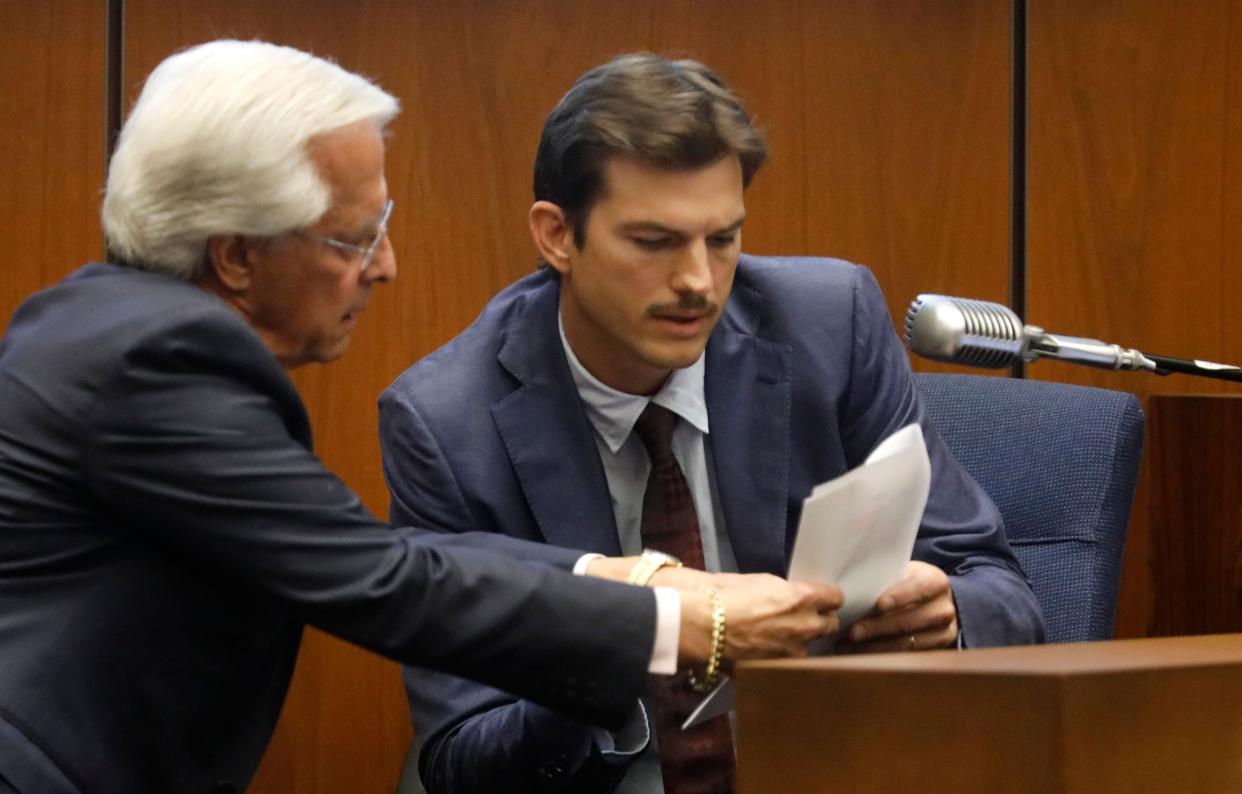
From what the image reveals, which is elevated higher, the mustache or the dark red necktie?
the mustache

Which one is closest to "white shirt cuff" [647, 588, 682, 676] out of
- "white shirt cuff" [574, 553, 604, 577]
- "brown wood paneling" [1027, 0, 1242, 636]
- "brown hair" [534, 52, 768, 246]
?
"white shirt cuff" [574, 553, 604, 577]

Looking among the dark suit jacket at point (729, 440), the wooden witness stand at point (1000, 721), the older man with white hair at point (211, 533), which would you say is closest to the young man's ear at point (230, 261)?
the older man with white hair at point (211, 533)

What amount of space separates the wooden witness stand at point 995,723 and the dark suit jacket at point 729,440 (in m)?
0.60

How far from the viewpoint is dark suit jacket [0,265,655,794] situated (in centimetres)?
135

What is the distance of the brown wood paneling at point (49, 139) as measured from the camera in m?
2.74

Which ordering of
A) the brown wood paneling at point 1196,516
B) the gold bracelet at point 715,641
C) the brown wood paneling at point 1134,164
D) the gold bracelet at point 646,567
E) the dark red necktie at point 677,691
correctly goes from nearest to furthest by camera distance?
the gold bracelet at point 715,641 → the gold bracelet at point 646,567 → the dark red necktie at point 677,691 → the brown wood paneling at point 1196,516 → the brown wood paneling at point 1134,164

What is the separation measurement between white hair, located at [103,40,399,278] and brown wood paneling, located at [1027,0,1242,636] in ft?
5.76

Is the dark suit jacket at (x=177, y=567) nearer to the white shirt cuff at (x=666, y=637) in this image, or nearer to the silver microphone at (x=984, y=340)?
the white shirt cuff at (x=666, y=637)

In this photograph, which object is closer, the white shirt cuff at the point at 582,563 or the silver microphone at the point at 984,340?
the silver microphone at the point at 984,340

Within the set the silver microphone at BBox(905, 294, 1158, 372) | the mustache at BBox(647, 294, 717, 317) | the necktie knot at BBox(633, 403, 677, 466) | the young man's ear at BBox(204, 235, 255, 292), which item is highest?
the young man's ear at BBox(204, 235, 255, 292)

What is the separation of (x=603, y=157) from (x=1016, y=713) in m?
0.98

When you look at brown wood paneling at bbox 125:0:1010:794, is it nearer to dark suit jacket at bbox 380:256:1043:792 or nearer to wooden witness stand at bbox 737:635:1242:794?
dark suit jacket at bbox 380:256:1043:792

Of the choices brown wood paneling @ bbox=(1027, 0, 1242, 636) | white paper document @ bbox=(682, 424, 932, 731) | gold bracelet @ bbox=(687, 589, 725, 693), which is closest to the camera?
white paper document @ bbox=(682, 424, 932, 731)

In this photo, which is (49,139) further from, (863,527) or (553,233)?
(863,527)
